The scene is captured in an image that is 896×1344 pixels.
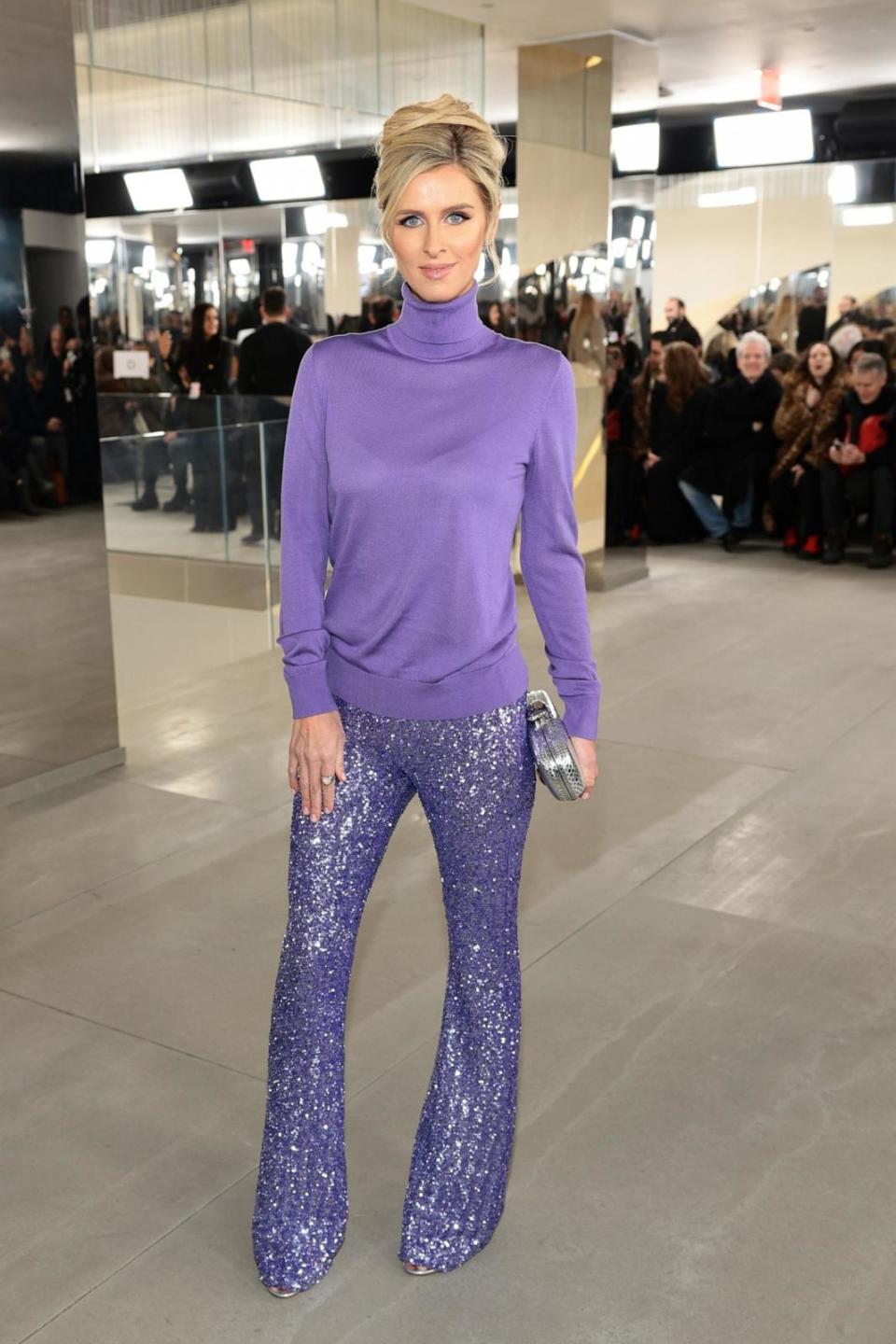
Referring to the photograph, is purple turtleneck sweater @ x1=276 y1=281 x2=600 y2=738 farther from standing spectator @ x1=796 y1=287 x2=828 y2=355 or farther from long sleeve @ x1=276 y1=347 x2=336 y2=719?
standing spectator @ x1=796 y1=287 x2=828 y2=355

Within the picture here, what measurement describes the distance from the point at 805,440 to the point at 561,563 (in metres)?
7.61

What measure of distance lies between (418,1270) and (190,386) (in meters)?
7.51

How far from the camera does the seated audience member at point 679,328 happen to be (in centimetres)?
1138

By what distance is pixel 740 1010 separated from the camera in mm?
3025

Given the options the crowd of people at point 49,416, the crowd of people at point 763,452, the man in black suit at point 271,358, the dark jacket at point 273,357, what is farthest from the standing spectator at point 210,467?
the crowd of people at point 763,452

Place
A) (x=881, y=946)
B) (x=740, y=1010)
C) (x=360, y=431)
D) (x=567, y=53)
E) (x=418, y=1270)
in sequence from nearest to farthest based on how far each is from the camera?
(x=360, y=431), (x=418, y=1270), (x=740, y=1010), (x=881, y=946), (x=567, y=53)

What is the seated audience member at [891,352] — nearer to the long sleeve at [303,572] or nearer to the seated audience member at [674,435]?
the seated audience member at [674,435]

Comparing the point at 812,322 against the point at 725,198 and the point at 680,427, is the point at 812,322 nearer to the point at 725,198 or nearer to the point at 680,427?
the point at 725,198

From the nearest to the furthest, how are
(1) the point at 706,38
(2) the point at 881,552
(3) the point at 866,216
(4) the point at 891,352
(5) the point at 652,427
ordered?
(1) the point at 706,38 → (2) the point at 881,552 → (5) the point at 652,427 → (4) the point at 891,352 → (3) the point at 866,216

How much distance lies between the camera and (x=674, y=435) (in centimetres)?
955

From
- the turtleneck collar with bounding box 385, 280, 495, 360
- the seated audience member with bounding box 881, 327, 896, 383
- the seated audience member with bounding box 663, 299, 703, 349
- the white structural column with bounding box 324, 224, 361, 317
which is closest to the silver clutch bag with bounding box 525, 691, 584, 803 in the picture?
the turtleneck collar with bounding box 385, 280, 495, 360

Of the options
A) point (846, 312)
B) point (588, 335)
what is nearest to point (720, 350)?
point (846, 312)

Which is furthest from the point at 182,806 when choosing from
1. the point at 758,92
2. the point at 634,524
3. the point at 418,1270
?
the point at 758,92

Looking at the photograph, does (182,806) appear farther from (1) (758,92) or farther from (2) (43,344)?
(1) (758,92)
